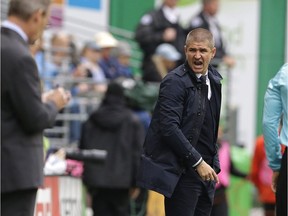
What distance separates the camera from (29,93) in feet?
24.1

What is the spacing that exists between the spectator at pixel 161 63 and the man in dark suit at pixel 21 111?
28.3 ft

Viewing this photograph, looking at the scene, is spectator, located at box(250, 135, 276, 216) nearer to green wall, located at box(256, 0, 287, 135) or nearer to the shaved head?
the shaved head

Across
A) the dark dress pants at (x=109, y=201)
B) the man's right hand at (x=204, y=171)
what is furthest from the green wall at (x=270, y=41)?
the man's right hand at (x=204, y=171)

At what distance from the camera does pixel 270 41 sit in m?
21.7

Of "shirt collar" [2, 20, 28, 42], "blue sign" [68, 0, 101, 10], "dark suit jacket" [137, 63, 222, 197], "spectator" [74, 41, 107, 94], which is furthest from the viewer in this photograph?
"blue sign" [68, 0, 101, 10]

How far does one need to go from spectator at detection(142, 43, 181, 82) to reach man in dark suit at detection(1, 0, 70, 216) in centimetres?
861

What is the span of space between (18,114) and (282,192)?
2454 mm

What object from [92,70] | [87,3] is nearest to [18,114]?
[92,70]

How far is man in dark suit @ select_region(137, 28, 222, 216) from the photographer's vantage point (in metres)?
8.03

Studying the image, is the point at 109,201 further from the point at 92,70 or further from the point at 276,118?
the point at 276,118

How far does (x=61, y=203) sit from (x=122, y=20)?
390 inches

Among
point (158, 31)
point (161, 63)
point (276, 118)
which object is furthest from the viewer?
point (158, 31)

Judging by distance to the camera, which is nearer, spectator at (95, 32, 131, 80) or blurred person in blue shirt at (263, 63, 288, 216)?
blurred person in blue shirt at (263, 63, 288, 216)

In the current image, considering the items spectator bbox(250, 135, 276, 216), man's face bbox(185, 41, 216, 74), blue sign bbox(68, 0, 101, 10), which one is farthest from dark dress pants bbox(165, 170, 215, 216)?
blue sign bbox(68, 0, 101, 10)
